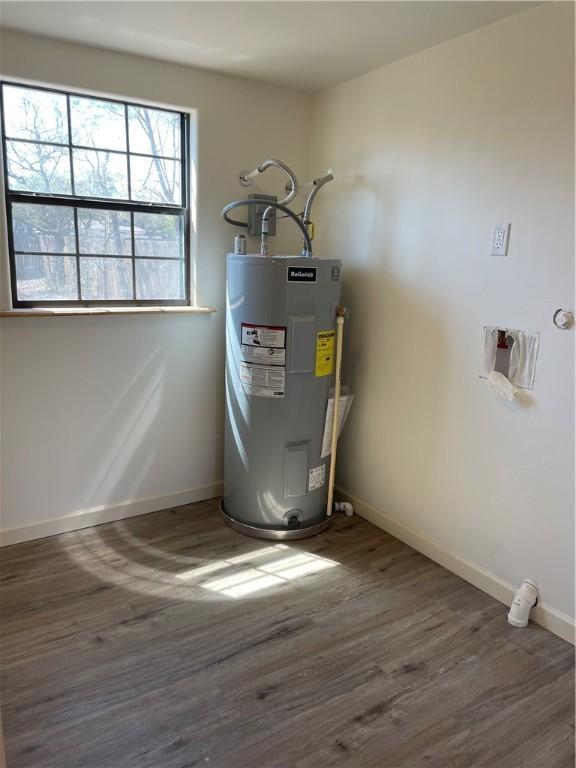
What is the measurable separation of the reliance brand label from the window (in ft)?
2.39

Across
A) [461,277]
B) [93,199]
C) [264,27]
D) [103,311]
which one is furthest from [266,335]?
[264,27]

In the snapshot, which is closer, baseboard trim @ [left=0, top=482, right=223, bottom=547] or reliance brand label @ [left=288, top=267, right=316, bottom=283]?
reliance brand label @ [left=288, top=267, right=316, bottom=283]

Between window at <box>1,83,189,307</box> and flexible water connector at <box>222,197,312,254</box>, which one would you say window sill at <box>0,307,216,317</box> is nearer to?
window at <box>1,83,189,307</box>

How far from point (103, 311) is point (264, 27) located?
1377 mm

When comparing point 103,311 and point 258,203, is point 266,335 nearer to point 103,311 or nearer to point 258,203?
point 258,203

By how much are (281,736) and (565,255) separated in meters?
1.84

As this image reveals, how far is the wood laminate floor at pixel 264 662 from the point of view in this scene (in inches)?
61.9

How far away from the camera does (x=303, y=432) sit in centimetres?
263

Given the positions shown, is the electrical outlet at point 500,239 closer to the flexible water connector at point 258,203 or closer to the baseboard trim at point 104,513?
the flexible water connector at point 258,203

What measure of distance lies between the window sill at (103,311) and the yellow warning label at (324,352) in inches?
26.5

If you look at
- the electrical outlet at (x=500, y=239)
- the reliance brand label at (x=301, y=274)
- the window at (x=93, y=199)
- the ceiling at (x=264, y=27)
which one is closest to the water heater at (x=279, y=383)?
the reliance brand label at (x=301, y=274)

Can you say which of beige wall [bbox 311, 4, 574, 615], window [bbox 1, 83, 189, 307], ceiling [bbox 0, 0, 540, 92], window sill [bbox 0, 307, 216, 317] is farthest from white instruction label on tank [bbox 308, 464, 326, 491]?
ceiling [bbox 0, 0, 540, 92]

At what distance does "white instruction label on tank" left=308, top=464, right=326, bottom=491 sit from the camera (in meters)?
2.71

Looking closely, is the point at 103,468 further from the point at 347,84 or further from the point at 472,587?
the point at 347,84
